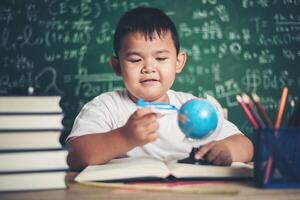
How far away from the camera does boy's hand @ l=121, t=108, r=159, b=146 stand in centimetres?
91

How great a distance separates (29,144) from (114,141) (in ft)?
0.98

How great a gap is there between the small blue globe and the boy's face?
1.64ft

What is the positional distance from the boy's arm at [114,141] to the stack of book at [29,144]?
0.65ft

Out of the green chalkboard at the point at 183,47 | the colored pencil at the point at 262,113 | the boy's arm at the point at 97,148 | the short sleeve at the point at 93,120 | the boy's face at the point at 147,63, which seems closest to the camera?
the colored pencil at the point at 262,113

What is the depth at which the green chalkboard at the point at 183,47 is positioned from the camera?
3.20m

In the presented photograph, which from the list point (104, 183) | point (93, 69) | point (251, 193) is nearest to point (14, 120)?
point (104, 183)

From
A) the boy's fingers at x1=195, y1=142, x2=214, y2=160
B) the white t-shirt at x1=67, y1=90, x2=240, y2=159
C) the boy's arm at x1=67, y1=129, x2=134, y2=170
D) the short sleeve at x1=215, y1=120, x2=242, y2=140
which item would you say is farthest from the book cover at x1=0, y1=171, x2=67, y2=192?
the short sleeve at x1=215, y1=120, x2=242, y2=140

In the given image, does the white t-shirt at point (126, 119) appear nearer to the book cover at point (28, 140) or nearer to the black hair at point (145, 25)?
the black hair at point (145, 25)

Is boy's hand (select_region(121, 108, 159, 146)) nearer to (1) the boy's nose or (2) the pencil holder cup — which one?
(2) the pencil holder cup

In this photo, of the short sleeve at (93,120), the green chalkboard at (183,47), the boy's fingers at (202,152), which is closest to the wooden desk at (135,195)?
the boy's fingers at (202,152)

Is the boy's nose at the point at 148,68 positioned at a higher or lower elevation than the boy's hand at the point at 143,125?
higher

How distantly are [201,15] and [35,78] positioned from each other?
4.81 ft

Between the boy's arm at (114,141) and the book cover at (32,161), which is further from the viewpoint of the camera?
the boy's arm at (114,141)

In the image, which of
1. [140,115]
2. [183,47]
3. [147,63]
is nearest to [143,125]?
[140,115]
